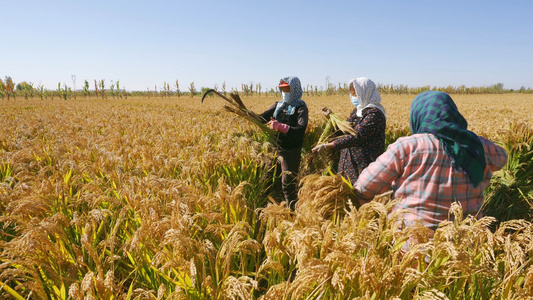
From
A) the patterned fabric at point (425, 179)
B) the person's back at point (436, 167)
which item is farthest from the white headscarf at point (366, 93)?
the patterned fabric at point (425, 179)

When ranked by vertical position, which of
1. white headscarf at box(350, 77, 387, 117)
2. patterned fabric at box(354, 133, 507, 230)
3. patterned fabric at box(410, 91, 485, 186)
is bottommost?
patterned fabric at box(354, 133, 507, 230)

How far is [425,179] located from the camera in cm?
205

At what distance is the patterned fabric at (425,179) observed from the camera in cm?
203

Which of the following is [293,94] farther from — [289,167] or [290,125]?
[289,167]

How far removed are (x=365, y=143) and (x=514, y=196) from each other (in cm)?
329

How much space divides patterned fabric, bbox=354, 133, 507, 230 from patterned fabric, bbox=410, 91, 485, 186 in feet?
0.16

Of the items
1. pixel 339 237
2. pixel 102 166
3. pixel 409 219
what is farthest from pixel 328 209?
pixel 102 166

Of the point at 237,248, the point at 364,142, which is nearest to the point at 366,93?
the point at 364,142

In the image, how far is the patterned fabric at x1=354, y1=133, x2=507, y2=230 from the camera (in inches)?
80.0

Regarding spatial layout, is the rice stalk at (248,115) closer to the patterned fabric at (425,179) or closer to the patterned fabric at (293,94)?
the patterned fabric at (293,94)

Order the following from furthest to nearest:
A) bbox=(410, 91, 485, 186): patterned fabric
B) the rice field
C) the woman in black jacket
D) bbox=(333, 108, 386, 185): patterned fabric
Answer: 1. the woman in black jacket
2. bbox=(333, 108, 386, 185): patterned fabric
3. bbox=(410, 91, 485, 186): patterned fabric
4. the rice field

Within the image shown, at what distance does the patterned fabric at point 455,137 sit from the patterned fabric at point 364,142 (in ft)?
4.64

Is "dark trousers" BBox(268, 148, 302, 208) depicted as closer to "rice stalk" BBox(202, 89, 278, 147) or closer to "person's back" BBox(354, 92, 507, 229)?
"rice stalk" BBox(202, 89, 278, 147)

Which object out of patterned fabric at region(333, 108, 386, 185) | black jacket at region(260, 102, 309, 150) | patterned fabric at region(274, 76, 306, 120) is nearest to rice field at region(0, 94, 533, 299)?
patterned fabric at region(333, 108, 386, 185)
